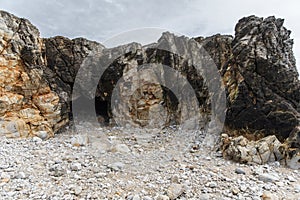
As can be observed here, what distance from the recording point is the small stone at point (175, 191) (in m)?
6.49

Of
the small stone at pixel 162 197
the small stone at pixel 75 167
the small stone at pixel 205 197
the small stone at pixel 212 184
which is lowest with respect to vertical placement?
the small stone at pixel 162 197

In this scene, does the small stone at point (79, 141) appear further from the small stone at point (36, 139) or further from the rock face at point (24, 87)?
the rock face at point (24, 87)


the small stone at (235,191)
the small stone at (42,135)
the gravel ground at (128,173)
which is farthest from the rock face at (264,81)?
the small stone at (42,135)

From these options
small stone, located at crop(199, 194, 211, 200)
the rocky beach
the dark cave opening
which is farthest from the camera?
the dark cave opening

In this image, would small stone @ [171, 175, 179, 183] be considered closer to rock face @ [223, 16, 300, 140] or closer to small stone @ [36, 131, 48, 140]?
rock face @ [223, 16, 300, 140]

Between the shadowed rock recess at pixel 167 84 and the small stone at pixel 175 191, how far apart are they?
11.1ft

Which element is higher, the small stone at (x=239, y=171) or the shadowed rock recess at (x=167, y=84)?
the shadowed rock recess at (x=167, y=84)

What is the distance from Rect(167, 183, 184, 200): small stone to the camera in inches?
256

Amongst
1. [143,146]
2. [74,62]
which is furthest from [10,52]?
[143,146]

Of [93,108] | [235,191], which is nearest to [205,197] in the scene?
[235,191]

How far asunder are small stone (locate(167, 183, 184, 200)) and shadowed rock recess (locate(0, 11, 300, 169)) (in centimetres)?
337

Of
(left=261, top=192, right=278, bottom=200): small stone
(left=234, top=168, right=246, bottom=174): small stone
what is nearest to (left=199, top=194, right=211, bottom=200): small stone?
(left=261, top=192, right=278, bottom=200): small stone

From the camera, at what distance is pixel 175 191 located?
6.60 metres

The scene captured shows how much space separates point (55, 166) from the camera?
26.4 feet
